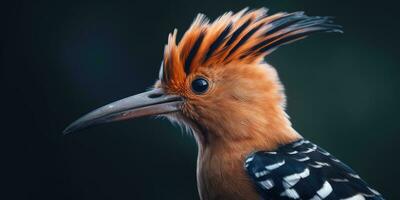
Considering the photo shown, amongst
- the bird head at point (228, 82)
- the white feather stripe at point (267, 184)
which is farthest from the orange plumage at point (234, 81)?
the white feather stripe at point (267, 184)

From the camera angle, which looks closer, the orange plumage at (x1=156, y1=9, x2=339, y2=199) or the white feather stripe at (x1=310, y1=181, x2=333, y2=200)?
the white feather stripe at (x1=310, y1=181, x2=333, y2=200)

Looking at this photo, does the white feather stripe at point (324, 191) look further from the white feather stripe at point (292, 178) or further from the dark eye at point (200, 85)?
the dark eye at point (200, 85)

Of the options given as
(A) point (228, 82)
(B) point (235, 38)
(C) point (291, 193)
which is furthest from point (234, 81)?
(C) point (291, 193)

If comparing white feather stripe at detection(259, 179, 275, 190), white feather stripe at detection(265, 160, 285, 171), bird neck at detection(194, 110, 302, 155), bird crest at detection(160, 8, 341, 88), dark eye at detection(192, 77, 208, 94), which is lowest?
white feather stripe at detection(259, 179, 275, 190)

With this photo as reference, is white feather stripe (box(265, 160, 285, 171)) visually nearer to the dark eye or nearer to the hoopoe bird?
the hoopoe bird

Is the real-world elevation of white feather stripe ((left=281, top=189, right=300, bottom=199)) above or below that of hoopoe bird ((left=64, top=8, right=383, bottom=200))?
below

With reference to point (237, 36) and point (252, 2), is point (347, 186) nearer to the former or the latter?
point (237, 36)

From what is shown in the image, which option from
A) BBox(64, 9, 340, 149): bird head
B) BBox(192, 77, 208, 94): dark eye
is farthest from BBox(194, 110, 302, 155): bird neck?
BBox(192, 77, 208, 94): dark eye

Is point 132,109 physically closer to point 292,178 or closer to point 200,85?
point 200,85
